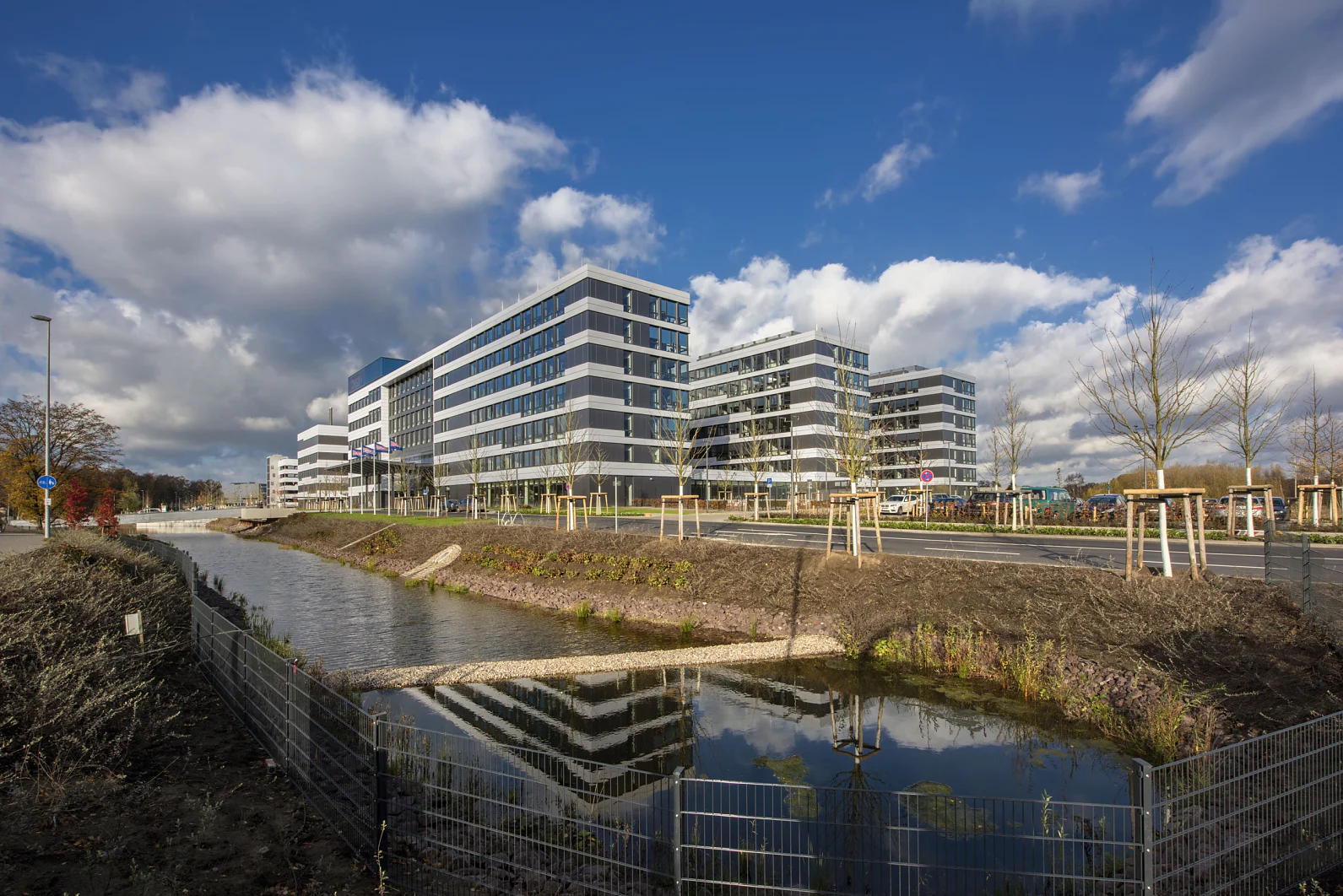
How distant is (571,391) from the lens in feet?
197

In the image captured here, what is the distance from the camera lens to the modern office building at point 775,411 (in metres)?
75.5

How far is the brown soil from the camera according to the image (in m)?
8.84

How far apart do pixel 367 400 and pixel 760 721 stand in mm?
112087

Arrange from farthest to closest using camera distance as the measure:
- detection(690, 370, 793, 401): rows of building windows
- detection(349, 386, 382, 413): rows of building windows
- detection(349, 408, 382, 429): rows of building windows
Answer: detection(349, 386, 382, 413): rows of building windows
detection(349, 408, 382, 429): rows of building windows
detection(690, 370, 793, 401): rows of building windows

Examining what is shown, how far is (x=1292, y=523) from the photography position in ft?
88.8

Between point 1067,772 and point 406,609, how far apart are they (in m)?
18.8

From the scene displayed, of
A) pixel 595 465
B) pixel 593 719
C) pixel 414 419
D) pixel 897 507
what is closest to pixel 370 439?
pixel 414 419

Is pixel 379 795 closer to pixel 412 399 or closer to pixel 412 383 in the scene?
pixel 412 399

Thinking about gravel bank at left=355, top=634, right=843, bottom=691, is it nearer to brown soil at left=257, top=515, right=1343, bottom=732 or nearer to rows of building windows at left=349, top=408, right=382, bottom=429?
brown soil at left=257, top=515, right=1343, bottom=732

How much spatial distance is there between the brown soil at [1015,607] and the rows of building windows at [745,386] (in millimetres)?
63087

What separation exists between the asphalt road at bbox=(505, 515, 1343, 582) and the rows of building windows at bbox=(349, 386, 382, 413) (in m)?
85.4

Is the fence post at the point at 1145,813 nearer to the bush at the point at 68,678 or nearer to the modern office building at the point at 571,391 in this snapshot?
the bush at the point at 68,678

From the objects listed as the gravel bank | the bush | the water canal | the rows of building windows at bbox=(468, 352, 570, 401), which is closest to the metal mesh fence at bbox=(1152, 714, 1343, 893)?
the water canal

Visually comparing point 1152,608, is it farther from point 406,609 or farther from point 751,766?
point 406,609
